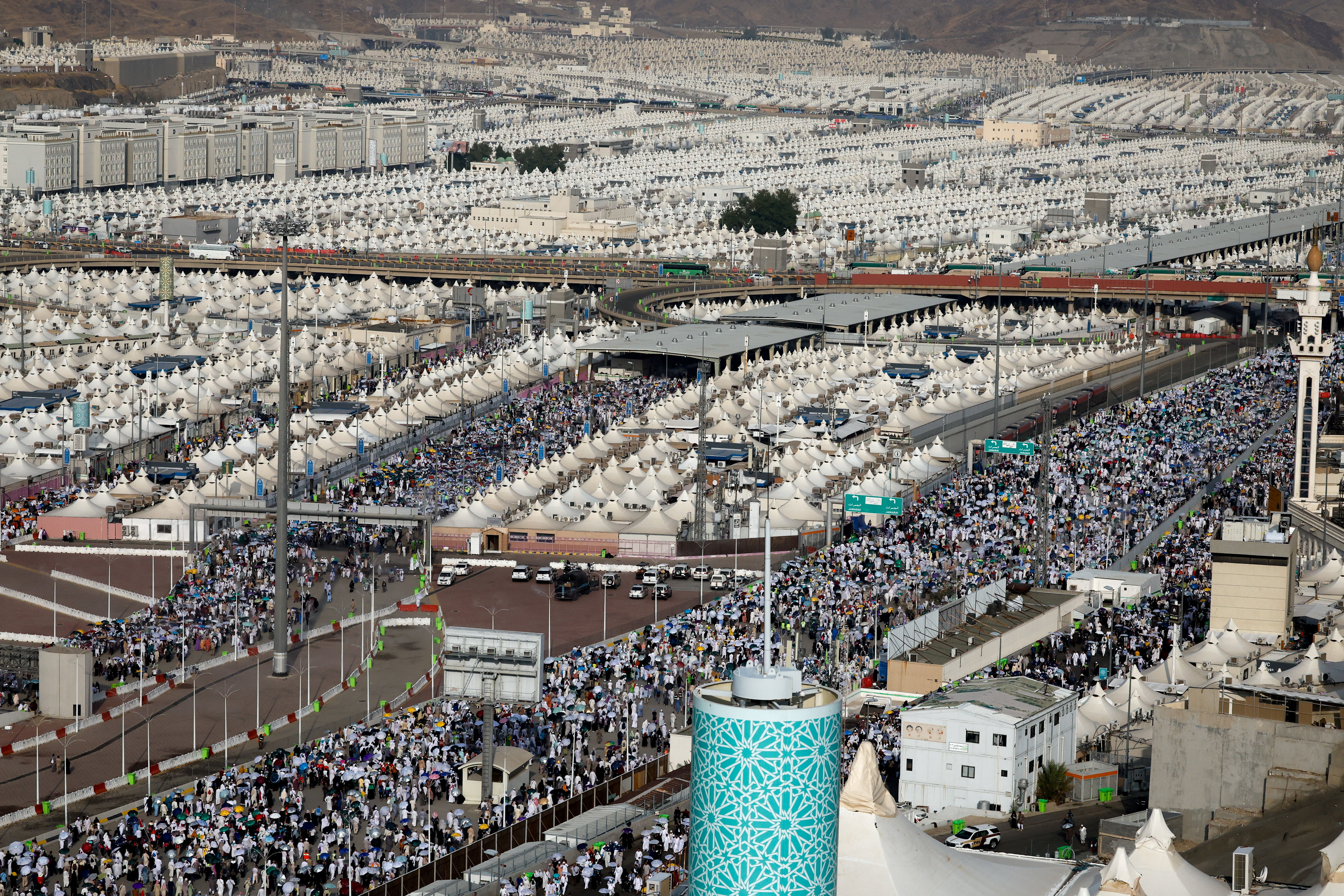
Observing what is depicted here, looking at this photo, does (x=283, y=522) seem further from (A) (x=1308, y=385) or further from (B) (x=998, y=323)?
(B) (x=998, y=323)

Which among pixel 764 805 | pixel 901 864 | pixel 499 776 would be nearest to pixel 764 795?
pixel 764 805

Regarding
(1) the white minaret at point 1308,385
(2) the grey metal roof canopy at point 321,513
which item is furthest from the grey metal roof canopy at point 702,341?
(1) the white minaret at point 1308,385

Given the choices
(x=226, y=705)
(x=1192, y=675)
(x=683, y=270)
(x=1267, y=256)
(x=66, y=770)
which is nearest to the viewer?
(x=66, y=770)

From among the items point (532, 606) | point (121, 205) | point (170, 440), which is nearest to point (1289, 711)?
point (532, 606)

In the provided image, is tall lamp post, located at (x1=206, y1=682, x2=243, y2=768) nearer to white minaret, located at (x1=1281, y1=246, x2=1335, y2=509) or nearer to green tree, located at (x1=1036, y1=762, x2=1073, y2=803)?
green tree, located at (x1=1036, y1=762, x2=1073, y2=803)

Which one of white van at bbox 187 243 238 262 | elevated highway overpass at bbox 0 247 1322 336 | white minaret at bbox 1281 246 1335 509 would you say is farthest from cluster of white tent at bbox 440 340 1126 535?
white van at bbox 187 243 238 262

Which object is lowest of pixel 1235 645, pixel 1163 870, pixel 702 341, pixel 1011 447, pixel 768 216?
pixel 1235 645
